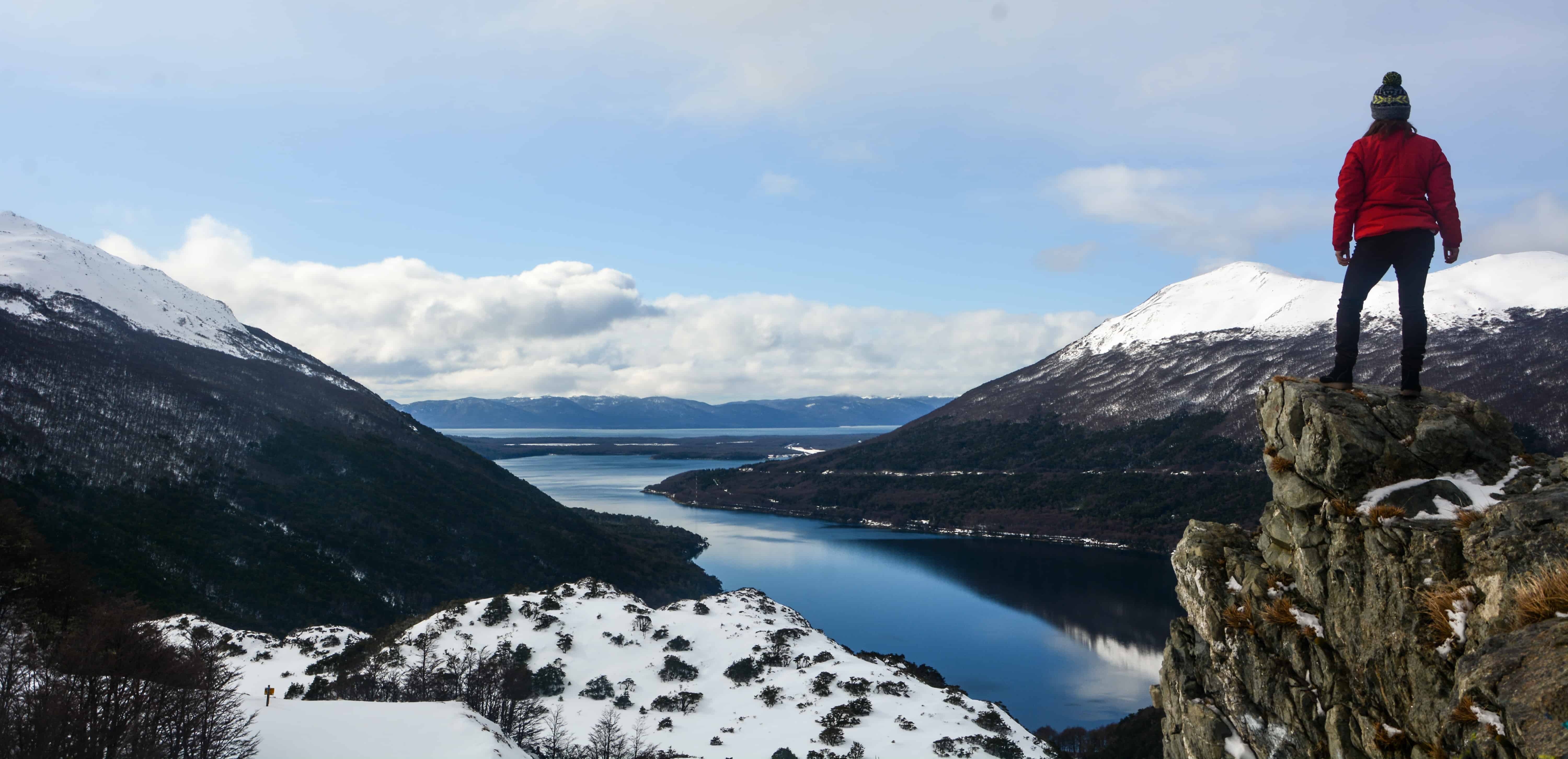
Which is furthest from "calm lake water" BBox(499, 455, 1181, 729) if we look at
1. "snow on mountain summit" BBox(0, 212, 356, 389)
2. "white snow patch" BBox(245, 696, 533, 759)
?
"snow on mountain summit" BBox(0, 212, 356, 389)

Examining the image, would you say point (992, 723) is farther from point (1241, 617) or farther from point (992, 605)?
point (992, 605)

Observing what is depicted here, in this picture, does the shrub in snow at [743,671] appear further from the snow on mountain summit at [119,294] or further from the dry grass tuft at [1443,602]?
the snow on mountain summit at [119,294]

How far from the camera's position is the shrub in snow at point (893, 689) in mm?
31250

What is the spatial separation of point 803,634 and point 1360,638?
34286 millimetres

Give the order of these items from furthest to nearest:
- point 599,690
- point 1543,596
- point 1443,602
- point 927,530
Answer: point 927,530 < point 599,690 < point 1443,602 < point 1543,596

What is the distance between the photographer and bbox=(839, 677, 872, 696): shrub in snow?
103ft

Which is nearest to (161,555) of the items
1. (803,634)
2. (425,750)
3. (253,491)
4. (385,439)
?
(253,491)

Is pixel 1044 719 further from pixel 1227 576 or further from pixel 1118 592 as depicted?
pixel 1227 576

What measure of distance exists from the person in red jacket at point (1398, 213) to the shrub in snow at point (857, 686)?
85.7 ft

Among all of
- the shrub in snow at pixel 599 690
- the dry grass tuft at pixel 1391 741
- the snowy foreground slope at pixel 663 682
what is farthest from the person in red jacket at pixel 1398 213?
the shrub in snow at pixel 599 690

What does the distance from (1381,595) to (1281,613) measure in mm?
1387

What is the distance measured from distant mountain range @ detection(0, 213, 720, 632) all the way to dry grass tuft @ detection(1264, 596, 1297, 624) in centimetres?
6134

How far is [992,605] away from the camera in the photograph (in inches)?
3297

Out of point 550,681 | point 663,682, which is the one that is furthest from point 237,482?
point 663,682
